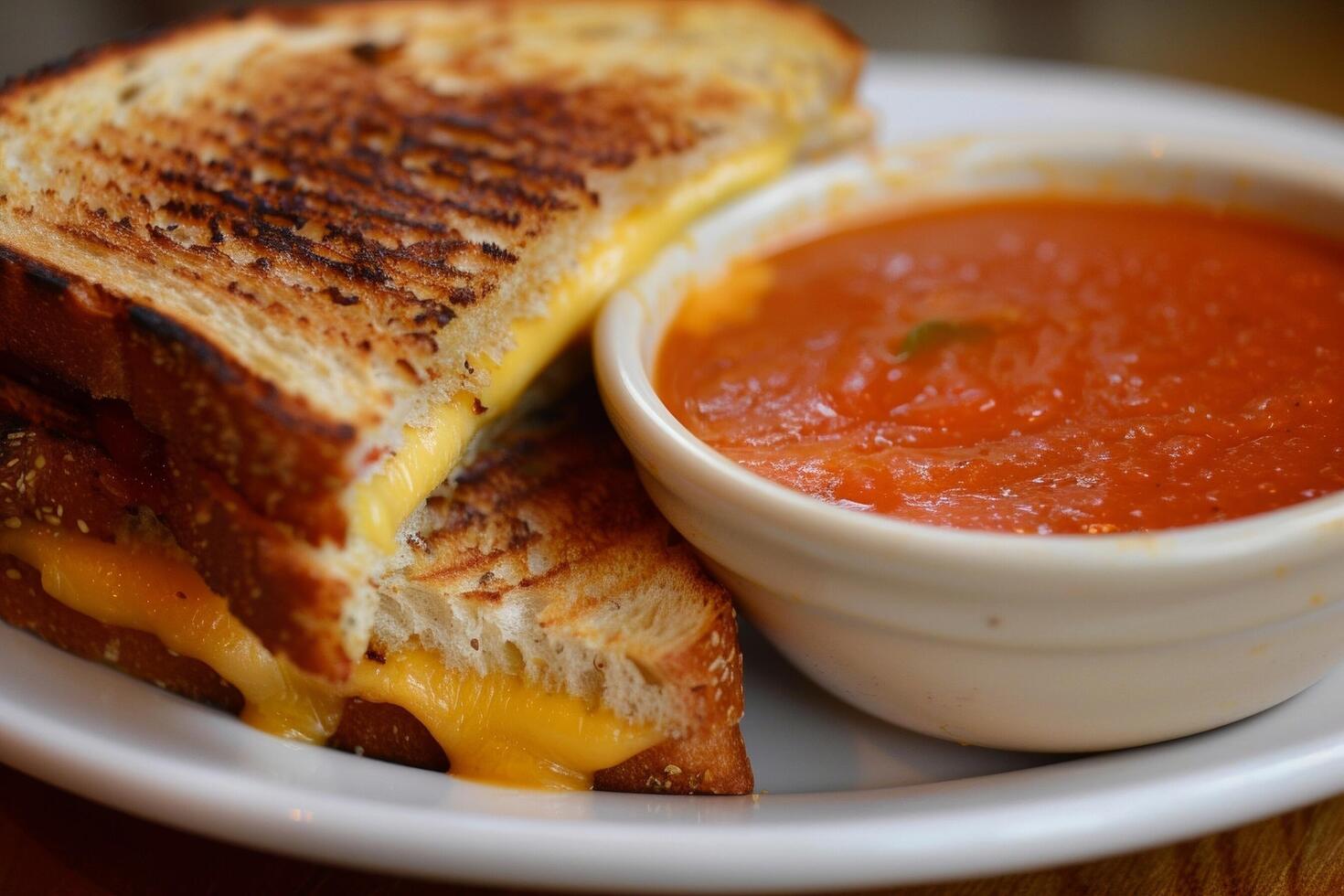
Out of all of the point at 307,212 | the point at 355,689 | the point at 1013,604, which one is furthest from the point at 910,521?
the point at 307,212

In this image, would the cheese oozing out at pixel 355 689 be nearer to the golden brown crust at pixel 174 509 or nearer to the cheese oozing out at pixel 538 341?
the golden brown crust at pixel 174 509

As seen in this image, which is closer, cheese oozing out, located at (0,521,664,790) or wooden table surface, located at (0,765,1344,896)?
wooden table surface, located at (0,765,1344,896)

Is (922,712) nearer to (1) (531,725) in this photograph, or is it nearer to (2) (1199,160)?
(1) (531,725)

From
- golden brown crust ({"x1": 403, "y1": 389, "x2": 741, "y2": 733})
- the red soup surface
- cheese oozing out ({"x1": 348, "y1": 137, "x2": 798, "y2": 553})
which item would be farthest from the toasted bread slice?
the red soup surface

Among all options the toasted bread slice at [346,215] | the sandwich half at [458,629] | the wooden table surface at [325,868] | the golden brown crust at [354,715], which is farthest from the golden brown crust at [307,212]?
the wooden table surface at [325,868]

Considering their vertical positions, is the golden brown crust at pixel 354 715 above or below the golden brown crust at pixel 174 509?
below

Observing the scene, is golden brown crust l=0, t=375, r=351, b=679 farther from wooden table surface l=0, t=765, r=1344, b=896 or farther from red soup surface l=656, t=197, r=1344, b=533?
red soup surface l=656, t=197, r=1344, b=533
